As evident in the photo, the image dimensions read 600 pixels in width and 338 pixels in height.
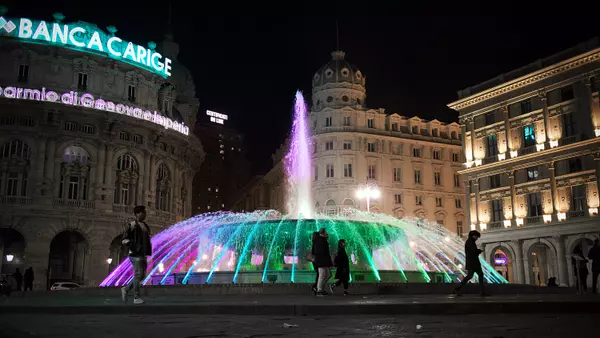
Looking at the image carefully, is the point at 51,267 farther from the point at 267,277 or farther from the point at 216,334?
the point at 216,334

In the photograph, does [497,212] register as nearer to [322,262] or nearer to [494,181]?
[494,181]

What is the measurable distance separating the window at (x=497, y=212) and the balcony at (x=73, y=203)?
103ft

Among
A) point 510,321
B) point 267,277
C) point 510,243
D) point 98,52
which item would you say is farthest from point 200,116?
point 510,321

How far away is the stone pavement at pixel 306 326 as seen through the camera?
6.23 meters

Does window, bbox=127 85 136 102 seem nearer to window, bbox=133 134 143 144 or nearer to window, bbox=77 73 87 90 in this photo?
window, bbox=133 134 143 144

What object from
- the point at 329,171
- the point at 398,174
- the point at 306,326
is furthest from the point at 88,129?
the point at 306,326

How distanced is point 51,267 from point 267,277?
3155 centimetres

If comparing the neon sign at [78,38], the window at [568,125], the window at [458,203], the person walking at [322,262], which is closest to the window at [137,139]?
the neon sign at [78,38]

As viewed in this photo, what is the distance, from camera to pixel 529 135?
42.7 metres

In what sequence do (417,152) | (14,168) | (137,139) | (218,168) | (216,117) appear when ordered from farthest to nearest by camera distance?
(216,117), (218,168), (417,152), (137,139), (14,168)

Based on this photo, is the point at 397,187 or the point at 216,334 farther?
the point at 397,187

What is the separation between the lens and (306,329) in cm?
683

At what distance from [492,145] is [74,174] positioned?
109 feet

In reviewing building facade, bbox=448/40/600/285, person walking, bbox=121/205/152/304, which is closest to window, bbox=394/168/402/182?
building facade, bbox=448/40/600/285
